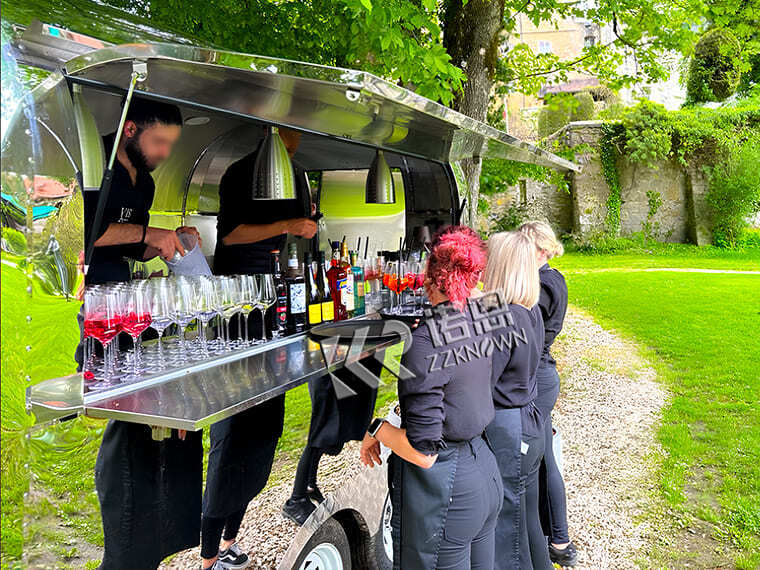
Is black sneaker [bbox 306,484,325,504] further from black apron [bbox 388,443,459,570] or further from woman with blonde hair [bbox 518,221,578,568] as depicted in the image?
woman with blonde hair [bbox 518,221,578,568]

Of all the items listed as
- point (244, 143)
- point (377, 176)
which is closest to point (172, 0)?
point (244, 143)

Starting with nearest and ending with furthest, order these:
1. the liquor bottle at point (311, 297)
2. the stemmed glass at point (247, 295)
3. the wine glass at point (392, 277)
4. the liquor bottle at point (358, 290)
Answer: the stemmed glass at point (247, 295) < the liquor bottle at point (311, 297) < the liquor bottle at point (358, 290) < the wine glass at point (392, 277)

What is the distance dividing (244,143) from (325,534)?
313cm

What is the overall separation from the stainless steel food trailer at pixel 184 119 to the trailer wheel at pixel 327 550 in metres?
0.01

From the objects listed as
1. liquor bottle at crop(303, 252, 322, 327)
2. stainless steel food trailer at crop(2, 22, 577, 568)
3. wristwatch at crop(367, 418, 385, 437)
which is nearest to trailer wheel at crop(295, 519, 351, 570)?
stainless steel food trailer at crop(2, 22, 577, 568)

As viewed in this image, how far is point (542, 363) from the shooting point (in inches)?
146

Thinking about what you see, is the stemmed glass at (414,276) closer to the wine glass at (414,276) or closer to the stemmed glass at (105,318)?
the wine glass at (414,276)

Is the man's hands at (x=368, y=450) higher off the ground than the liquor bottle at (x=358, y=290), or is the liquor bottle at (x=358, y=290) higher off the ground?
the liquor bottle at (x=358, y=290)

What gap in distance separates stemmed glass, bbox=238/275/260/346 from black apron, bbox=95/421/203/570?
1082 mm

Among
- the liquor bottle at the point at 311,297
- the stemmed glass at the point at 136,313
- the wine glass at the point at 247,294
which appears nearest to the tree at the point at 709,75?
the liquor bottle at the point at 311,297

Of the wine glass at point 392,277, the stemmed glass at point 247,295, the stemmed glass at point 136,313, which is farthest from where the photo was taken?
the wine glass at point 392,277

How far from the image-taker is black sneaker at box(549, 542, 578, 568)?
370cm

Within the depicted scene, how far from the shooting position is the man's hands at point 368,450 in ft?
8.27

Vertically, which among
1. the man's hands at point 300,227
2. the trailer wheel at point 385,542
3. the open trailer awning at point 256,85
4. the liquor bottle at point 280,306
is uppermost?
the open trailer awning at point 256,85
